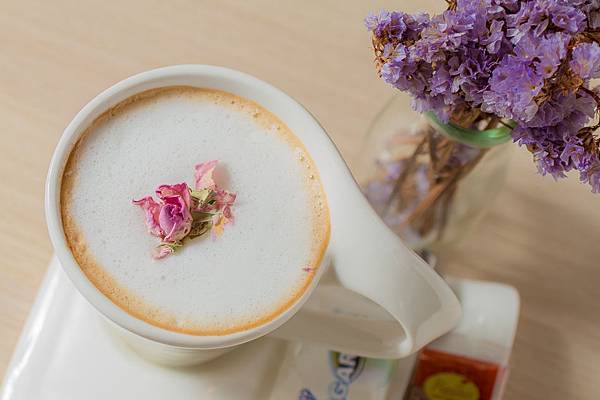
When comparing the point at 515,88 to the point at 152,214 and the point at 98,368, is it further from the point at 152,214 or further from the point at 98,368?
the point at 98,368

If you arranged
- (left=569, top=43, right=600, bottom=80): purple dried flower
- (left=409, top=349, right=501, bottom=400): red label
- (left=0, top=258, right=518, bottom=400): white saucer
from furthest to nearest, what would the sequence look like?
(left=409, top=349, right=501, bottom=400): red label → (left=0, top=258, right=518, bottom=400): white saucer → (left=569, top=43, right=600, bottom=80): purple dried flower

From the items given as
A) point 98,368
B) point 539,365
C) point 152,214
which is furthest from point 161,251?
point 539,365

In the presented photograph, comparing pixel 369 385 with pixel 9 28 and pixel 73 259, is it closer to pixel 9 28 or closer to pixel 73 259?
pixel 73 259

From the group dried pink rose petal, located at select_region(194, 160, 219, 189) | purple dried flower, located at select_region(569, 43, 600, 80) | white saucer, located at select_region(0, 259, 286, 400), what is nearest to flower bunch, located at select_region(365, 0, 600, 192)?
purple dried flower, located at select_region(569, 43, 600, 80)

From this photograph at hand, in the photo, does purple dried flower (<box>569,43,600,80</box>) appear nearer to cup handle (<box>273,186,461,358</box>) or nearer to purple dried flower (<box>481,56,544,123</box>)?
purple dried flower (<box>481,56,544,123</box>)

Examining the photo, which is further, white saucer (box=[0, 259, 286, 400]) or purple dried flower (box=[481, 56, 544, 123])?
white saucer (box=[0, 259, 286, 400])

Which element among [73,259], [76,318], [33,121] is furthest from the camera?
[33,121]

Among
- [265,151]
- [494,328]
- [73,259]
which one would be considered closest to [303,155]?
[265,151]
